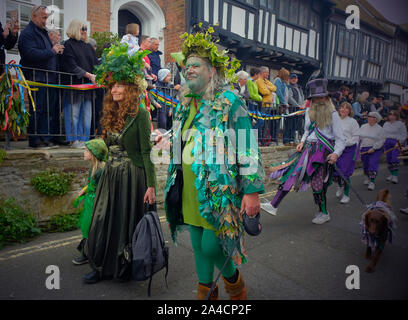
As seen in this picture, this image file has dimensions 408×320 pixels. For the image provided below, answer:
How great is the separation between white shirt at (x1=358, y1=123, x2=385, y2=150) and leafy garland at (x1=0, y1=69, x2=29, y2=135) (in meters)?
7.98

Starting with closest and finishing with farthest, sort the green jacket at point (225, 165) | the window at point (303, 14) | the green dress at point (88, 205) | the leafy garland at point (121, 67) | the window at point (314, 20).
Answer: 1. the green jacket at point (225, 165)
2. the leafy garland at point (121, 67)
3. the green dress at point (88, 205)
4. the window at point (303, 14)
5. the window at point (314, 20)

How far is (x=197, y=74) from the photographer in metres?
2.32

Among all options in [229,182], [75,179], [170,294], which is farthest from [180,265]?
[75,179]

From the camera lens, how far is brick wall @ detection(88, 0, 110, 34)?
8.41 metres

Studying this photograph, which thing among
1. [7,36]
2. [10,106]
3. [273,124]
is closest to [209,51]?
[10,106]

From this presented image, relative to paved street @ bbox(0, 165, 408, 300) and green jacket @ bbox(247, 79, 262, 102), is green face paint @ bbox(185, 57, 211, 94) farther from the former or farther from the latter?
green jacket @ bbox(247, 79, 262, 102)

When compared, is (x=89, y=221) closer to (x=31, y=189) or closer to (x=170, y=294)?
(x=170, y=294)

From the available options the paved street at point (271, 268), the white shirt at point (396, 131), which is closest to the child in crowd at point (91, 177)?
the paved street at point (271, 268)

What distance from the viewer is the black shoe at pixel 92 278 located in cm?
310

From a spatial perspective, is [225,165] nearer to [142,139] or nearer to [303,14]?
[142,139]

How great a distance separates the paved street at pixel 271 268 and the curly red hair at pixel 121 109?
163cm

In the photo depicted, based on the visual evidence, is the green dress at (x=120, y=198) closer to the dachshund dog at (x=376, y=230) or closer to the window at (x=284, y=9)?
the dachshund dog at (x=376, y=230)

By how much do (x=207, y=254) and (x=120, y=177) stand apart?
1304 millimetres

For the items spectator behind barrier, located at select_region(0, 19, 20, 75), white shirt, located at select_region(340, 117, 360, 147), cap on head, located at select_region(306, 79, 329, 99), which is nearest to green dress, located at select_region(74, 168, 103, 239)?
spectator behind barrier, located at select_region(0, 19, 20, 75)
